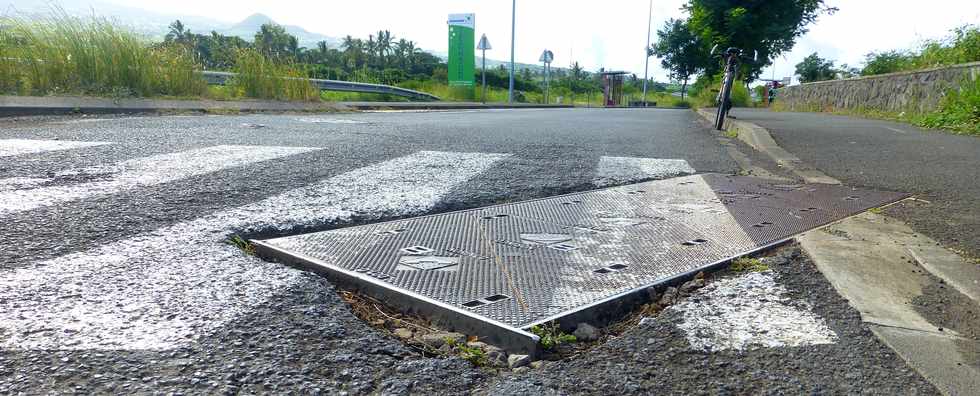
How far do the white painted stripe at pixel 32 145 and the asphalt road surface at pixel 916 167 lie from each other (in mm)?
5101

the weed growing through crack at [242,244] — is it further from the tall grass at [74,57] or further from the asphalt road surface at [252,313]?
the tall grass at [74,57]

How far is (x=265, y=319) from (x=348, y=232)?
2.91 feet

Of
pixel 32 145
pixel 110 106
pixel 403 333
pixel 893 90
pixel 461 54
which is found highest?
pixel 461 54

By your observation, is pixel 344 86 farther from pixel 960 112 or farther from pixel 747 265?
pixel 747 265

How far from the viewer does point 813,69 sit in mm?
60031

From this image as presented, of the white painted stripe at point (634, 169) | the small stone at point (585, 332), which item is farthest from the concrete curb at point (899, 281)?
the white painted stripe at point (634, 169)

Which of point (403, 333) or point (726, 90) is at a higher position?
point (726, 90)

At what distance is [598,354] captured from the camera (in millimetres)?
1452

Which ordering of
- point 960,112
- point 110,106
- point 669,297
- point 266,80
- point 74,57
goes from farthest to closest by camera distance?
point 266,80 < point 960,112 < point 74,57 < point 110,106 < point 669,297

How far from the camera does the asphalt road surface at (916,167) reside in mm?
2824

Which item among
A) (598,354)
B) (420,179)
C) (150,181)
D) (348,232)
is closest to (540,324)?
(598,354)

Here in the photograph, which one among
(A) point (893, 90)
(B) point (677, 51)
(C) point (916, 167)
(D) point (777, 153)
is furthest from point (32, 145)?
(B) point (677, 51)

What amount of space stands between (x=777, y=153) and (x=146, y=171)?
5.04 m

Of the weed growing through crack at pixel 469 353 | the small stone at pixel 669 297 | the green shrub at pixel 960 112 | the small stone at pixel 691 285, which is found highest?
the green shrub at pixel 960 112
